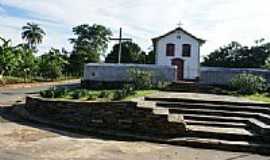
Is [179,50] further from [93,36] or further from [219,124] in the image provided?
[93,36]

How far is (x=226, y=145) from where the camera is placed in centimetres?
1009

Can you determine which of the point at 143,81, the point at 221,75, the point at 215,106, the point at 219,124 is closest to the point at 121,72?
the point at 143,81

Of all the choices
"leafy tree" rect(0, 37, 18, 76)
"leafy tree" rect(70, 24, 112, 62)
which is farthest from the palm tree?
"leafy tree" rect(0, 37, 18, 76)

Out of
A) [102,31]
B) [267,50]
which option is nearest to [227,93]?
[267,50]

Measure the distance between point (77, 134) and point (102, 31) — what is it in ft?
210

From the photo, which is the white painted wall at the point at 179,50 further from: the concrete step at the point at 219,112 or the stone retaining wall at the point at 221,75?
the concrete step at the point at 219,112

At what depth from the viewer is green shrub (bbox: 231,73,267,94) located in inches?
703

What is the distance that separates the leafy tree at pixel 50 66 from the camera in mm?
38247

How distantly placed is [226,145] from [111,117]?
370cm

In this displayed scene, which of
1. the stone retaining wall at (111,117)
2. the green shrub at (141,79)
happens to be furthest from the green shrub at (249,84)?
the stone retaining wall at (111,117)

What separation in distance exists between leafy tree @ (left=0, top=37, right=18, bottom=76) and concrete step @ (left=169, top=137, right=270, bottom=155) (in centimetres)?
2326

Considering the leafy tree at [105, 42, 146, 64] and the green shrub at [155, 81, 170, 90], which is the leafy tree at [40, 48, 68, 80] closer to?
the leafy tree at [105, 42, 146, 64]

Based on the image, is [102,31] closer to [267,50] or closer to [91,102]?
[267,50]

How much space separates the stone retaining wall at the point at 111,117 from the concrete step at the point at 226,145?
69cm
